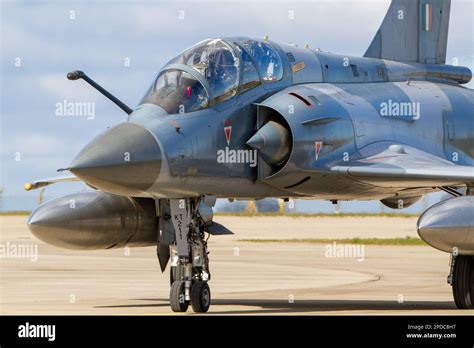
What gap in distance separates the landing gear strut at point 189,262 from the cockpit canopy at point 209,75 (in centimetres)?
149

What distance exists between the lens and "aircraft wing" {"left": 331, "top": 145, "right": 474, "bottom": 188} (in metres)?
17.5

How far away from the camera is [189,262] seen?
56.6ft

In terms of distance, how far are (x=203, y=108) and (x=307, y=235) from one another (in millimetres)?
35897

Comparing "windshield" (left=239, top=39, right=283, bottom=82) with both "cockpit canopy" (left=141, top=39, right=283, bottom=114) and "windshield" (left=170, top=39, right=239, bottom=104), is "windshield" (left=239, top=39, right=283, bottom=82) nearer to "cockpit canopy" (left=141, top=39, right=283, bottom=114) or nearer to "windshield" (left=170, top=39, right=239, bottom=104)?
"cockpit canopy" (left=141, top=39, right=283, bottom=114)

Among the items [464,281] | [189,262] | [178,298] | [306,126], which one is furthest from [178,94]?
[464,281]

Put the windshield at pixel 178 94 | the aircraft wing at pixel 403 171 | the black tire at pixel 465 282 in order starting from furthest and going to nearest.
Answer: the black tire at pixel 465 282
the aircraft wing at pixel 403 171
the windshield at pixel 178 94

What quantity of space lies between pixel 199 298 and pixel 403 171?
345cm

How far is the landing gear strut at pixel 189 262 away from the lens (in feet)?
56.2

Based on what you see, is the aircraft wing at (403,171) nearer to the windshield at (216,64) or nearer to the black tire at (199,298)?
the windshield at (216,64)

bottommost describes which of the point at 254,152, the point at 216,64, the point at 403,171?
the point at 403,171

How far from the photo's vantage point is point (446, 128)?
20.4 m

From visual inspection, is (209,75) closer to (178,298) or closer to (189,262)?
(189,262)

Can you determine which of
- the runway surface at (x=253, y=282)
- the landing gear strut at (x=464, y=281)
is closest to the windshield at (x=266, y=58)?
the runway surface at (x=253, y=282)

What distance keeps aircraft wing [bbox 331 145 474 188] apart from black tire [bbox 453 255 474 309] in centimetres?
146
